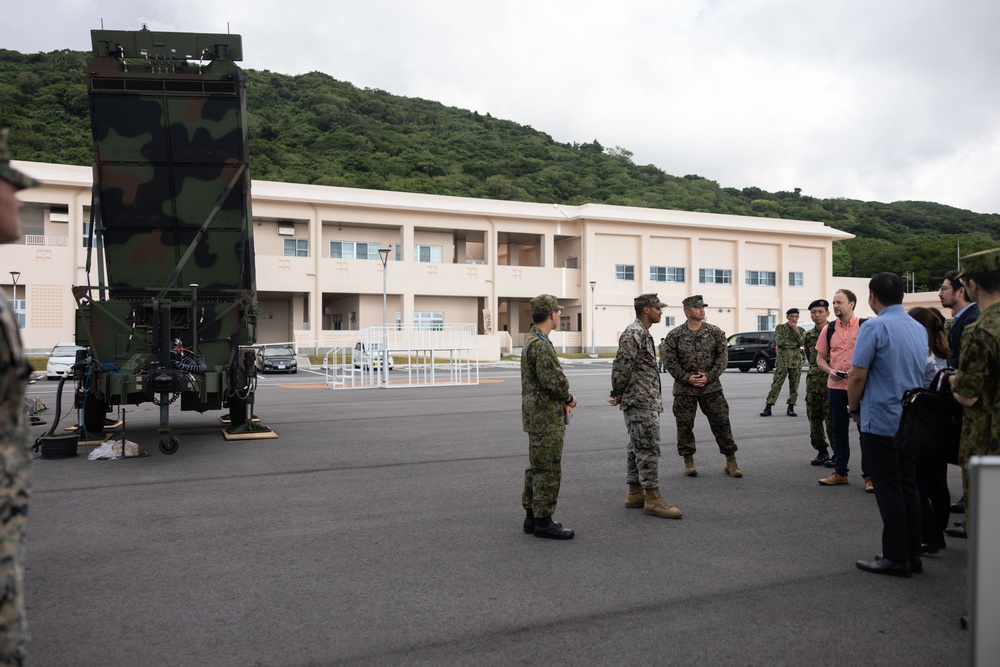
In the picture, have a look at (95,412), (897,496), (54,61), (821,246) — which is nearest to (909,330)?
(897,496)

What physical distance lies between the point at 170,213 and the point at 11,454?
29.4ft

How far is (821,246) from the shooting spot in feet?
193

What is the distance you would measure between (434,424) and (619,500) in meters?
6.53

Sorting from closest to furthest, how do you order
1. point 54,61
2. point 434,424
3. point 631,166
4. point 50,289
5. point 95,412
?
point 95,412 → point 434,424 → point 50,289 → point 54,61 → point 631,166

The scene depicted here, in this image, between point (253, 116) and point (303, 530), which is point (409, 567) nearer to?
point (303, 530)

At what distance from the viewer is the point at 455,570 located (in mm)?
4984

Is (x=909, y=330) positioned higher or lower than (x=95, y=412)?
higher

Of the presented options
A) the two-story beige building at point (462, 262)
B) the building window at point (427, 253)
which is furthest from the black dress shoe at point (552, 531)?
the building window at point (427, 253)

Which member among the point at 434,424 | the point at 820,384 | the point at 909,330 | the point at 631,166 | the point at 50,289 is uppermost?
the point at 631,166

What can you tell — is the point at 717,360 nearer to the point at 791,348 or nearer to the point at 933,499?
the point at 933,499

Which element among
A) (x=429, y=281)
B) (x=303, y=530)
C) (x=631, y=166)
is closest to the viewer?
(x=303, y=530)

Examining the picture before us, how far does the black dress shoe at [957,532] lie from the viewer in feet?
19.4

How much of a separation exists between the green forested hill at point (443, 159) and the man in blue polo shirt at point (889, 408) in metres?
60.4

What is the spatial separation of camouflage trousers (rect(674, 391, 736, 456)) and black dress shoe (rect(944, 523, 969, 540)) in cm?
235
